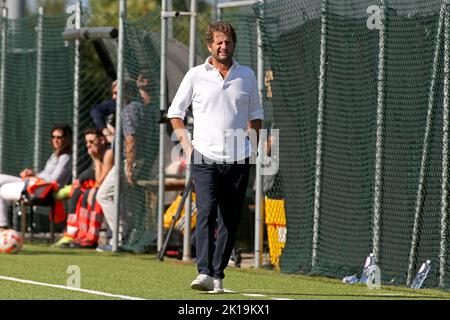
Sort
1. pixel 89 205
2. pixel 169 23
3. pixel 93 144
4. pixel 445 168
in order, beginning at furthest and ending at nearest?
pixel 93 144
pixel 89 205
pixel 169 23
pixel 445 168

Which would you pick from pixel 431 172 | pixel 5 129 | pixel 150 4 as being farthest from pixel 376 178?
pixel 150 4

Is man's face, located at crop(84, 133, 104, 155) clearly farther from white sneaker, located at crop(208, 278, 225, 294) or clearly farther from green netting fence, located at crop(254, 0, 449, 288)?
white sneaker, located at crop(208, 278, 225, 294)

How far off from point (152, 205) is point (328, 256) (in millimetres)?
3945

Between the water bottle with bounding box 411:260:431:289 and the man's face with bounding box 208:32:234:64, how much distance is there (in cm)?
261

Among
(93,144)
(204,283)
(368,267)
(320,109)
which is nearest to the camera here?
(204,283)

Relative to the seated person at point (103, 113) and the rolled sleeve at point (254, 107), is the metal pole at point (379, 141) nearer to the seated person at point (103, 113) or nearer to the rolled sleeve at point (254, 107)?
the rolled sleeve at point (254, 107)

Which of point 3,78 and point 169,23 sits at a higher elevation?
point 169,23

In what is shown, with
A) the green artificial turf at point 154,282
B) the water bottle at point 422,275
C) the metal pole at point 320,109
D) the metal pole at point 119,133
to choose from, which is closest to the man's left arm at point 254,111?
the green artificial turf at point 154,282

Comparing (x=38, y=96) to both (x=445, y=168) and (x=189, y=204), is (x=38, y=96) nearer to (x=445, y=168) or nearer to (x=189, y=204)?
(x=189, y=204)

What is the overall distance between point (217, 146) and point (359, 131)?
2.51 metres

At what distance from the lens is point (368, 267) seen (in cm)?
1295

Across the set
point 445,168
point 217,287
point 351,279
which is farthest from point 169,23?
point 217,287

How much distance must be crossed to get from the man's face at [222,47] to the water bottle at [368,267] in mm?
2622

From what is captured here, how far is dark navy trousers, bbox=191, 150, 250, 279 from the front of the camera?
11.2 metres
